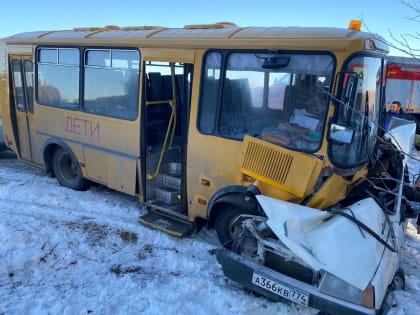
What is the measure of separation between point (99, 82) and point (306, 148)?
342cm

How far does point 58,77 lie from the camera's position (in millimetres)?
6324

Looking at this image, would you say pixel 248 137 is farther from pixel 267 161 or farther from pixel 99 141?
pixel 99 141

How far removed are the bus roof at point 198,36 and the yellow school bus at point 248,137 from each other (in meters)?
0.02

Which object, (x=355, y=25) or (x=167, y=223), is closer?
(x=355, y=25)

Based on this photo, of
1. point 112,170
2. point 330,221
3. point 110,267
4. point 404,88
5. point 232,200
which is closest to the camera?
point 330,221

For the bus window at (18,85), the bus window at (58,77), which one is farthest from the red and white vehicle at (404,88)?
the bus window at (18,85)

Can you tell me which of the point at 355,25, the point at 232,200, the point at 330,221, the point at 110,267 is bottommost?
the point at 110,267

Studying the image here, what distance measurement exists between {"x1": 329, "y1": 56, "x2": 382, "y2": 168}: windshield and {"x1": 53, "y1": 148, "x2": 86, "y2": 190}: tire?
14.6 ft

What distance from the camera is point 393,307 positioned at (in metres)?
3.50

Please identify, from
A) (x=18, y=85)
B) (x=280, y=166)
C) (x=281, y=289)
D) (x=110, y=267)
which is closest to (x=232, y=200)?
(x=280, y=166)

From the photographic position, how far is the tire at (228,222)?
14.6 ft

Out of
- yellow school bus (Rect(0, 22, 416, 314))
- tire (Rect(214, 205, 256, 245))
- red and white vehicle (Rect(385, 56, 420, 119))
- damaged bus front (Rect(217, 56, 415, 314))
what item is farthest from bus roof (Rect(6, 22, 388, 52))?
red and white vehicle (Rect(385, 56, 420, 119))

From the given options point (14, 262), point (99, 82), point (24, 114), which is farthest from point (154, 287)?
point (24, 114)

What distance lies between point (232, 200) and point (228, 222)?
332 mm
